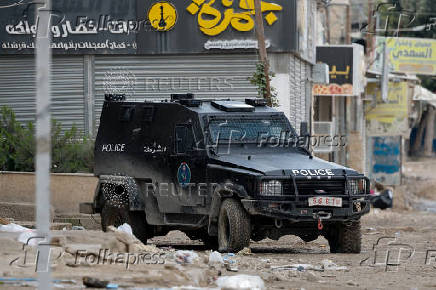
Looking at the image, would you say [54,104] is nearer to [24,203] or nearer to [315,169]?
[24,203]

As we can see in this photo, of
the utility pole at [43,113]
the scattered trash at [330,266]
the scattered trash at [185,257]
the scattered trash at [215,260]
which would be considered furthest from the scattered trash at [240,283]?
the utility pole at [43,113]

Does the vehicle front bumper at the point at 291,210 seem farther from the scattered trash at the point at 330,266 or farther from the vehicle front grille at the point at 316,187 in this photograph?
the scattered trash at the point at 330,266

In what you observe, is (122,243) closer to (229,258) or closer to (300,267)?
(229,258)

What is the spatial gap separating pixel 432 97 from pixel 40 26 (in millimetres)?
48770

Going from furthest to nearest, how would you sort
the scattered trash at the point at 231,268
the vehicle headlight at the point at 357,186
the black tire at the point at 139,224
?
the black tire at the point at 139,224
the vehicle headlight at the point at 357,186
the scattered trash at the point at 231,268

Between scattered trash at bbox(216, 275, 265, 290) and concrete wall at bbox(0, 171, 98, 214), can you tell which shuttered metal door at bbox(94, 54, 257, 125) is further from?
scattered trash at bbox(216, 275, 265, 290)

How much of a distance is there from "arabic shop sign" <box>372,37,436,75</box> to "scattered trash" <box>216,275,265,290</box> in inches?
1401

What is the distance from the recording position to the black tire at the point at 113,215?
56.3ft

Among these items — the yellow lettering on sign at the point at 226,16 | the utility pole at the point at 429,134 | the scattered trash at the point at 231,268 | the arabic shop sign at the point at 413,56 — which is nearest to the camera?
the scattered trash at the point at 231,268

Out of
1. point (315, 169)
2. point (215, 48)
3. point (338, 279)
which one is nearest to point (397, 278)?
point (338, 279)

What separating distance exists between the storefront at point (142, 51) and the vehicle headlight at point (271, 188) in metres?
12.3

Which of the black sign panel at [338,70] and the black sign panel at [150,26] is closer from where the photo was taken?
the black sign panel at [150,26]

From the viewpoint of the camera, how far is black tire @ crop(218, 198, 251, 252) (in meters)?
14.8

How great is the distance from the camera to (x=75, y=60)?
2794 cm
